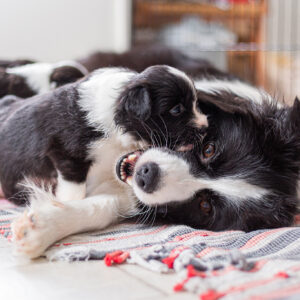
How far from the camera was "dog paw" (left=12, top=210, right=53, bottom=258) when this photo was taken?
4.58 feet

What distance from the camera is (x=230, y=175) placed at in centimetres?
168

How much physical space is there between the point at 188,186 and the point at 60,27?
11.5 ft

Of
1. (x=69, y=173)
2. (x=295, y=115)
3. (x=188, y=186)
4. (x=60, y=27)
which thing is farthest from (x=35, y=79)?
(x=60, y=27)

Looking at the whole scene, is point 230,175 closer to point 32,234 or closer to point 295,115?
point 295,115

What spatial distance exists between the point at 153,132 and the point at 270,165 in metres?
0.39

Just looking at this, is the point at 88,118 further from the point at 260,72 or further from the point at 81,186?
the point at 260,72

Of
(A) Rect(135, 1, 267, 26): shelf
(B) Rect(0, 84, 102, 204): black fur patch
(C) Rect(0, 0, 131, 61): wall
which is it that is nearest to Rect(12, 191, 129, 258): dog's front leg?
(B) Rect(0, 84, 102, 204): black fur patch

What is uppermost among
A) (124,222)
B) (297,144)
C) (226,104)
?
(226,104)

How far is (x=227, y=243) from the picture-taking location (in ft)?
5.00

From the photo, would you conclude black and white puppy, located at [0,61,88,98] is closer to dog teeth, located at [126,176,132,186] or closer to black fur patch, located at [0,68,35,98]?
black fur patch, located at [0,68,35,98]

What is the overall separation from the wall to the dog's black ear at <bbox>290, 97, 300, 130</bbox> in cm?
301

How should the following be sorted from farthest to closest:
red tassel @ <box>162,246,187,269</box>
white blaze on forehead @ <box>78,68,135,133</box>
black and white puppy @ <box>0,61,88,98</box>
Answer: black and white puppy @ <box>0,61,88,98</box>
white blaze on forehead @ <box>78,68,135,133</box>
red tassel @ <box>162,246,187,269</box>

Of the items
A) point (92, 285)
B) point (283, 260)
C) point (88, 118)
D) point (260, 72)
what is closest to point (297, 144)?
point (283, 260)

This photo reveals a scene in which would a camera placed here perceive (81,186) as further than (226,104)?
No
